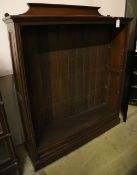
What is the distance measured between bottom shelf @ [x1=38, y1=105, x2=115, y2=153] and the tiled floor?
207 mm

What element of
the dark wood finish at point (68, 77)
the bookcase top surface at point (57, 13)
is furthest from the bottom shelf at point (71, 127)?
the bookcase top surface at point (57, 13)

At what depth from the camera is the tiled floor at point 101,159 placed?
1637mm

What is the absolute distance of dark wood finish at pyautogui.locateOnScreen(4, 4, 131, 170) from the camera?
152cm

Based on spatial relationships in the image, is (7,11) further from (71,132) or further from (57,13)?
(71,132)

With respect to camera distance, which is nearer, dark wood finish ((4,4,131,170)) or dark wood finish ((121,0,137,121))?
dark wood finish ((4,4,131,170))

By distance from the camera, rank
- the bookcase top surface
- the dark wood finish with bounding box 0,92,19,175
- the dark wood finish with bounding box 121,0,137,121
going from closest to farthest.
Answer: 1. the bookcase top surface
2. the dark wood finish with bounding box 0,92,19,175
3. the dark wood finish with bounding box 121,0,137,121

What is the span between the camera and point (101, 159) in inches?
70.1

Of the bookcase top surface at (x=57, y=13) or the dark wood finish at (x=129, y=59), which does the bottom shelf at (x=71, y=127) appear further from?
the bookcase top surface at (x=57, y=13)

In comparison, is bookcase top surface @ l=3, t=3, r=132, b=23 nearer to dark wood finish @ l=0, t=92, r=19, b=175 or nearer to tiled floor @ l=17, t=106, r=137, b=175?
dark wood finish @ l=0, t=92, r=19, b=175

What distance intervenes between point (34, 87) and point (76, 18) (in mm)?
845

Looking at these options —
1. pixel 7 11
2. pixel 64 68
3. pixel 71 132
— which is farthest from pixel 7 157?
pixel 7 11

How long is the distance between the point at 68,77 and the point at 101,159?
1051 millimetres

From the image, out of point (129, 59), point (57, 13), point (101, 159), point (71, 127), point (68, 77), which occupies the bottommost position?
point (101, 159)

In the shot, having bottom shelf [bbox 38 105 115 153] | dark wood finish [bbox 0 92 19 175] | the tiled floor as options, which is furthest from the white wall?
the tiled floor
